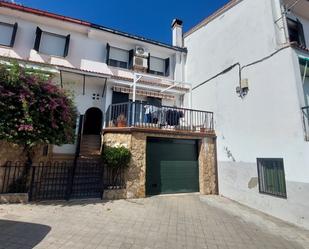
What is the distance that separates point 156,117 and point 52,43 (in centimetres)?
851

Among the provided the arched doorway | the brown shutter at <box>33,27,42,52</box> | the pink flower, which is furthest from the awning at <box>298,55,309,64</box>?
the brown shutter at <box>33,27,42,52</box>

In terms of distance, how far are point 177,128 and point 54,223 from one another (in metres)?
7.55

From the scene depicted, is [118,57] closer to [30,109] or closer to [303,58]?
[30,109]

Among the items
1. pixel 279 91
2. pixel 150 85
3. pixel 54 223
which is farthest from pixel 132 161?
pixel 279 91

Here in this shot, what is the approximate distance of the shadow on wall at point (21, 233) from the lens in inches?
190

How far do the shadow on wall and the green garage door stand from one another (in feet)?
19.0

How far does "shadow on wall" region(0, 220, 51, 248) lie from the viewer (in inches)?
190

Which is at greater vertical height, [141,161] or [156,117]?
[156,117]

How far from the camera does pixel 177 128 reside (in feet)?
37.8

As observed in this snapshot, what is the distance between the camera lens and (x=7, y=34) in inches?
471

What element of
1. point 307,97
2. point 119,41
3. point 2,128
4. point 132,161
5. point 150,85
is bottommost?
point 132,161

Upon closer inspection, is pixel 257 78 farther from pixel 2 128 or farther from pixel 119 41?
pixel 2 128

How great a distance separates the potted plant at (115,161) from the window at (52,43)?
25.4ft

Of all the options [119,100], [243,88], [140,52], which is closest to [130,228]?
[243,88]
